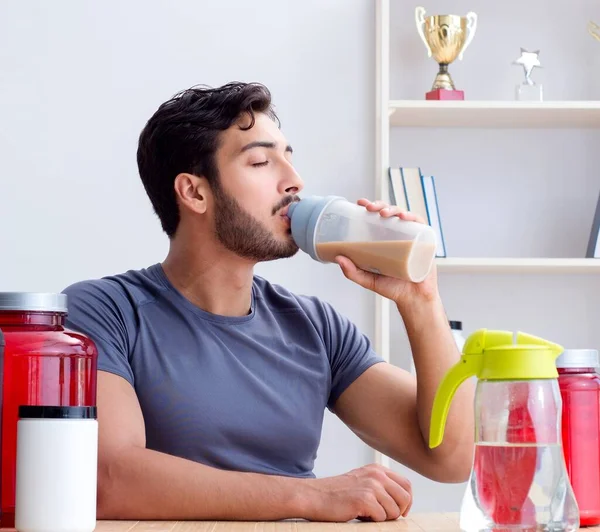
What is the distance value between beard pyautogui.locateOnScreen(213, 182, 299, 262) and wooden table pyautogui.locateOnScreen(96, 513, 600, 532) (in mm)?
528

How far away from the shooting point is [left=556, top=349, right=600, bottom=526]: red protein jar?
1.01 metres

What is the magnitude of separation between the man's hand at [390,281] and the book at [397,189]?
1.01 meters

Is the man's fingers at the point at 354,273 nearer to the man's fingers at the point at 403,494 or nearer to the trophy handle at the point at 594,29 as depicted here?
the man's fingers at the point at 403,494

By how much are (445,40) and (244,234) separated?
1.15m

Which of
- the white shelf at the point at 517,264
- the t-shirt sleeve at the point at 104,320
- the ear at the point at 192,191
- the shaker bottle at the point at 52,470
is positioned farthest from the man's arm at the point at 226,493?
the white shelf at the point at 517,264

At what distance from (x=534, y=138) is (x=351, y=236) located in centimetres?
154

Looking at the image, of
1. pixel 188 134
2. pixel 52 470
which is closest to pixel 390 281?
pixel 188 134

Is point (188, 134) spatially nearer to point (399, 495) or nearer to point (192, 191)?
point (192, 191)

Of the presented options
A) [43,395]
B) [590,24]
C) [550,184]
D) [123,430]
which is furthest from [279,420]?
[590,24]

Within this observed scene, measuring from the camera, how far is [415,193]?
247cm

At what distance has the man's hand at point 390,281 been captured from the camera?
124 cm

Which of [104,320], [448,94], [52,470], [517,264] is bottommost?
[52,470]

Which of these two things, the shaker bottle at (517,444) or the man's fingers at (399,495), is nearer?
the shaker bottle at (517,444)

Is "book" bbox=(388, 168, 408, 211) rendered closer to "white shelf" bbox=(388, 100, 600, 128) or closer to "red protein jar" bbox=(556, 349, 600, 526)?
"white shelf" bbox=(388, 100, 600, 128)
